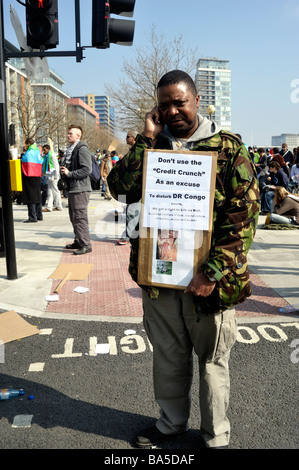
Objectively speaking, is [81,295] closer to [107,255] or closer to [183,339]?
[107,255]

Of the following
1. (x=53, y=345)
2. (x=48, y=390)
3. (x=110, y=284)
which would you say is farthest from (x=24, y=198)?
(x=48, y=390)

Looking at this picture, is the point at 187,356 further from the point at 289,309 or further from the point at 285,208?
the point at 285,208

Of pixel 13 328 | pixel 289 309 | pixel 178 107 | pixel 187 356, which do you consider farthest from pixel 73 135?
pixel 187 356

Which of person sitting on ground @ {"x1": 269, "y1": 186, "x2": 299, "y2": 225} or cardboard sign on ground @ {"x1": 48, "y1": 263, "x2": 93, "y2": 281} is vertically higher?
person sitting on ground @ {"x1": 269, "y1": 186, "x2": 299, "y2": 225}

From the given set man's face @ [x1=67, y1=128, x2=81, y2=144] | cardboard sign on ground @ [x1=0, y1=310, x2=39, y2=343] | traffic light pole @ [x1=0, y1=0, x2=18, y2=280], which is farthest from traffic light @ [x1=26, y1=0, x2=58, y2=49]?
cardboard sign on ground @ [x1=0, y1=310, x2=39, y2=343]

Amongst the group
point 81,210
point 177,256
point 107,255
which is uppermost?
point 177,256

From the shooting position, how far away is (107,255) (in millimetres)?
7703

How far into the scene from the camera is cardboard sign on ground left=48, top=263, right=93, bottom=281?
6.23m

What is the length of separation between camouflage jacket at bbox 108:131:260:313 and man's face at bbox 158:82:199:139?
12 centimetres

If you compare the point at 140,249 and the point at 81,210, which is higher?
the point at 140,249

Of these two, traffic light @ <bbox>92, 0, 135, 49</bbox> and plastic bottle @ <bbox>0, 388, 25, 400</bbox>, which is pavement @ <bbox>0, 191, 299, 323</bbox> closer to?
plastic bottle @ <bbox>0, 388, 25, 400</bbox>

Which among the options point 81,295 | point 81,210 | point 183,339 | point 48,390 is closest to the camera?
point 183,339

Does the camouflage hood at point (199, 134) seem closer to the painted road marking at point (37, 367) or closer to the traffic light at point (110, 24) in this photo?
the painted road marking at point (37, 367)
